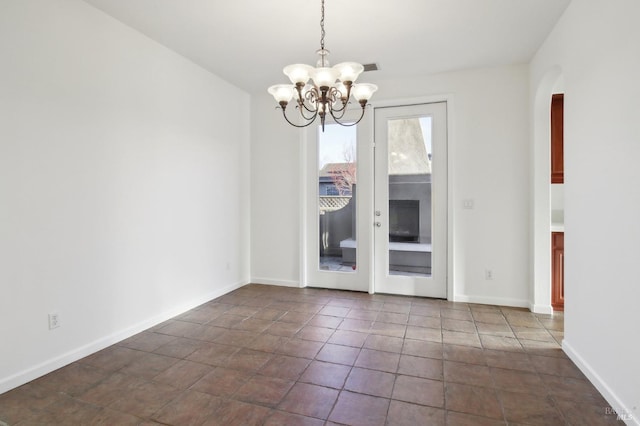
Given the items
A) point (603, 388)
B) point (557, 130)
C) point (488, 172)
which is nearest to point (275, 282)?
point (488, 172)

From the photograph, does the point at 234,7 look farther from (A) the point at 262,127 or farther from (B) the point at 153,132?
(A) the point at 262,127

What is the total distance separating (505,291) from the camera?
3.78 metres

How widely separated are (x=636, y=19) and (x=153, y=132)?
3.49 meters

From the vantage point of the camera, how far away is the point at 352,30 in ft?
9.66

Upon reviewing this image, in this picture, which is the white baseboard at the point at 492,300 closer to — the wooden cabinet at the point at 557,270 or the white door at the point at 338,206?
the wooden cabinet at the point at 557,270

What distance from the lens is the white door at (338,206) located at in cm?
429

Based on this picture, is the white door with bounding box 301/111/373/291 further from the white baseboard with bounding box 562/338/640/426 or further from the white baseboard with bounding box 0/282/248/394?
the white baseboard with bounding box 562/338/640/426

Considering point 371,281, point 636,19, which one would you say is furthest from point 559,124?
point 371,281

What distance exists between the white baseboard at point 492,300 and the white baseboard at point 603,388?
3.67ft

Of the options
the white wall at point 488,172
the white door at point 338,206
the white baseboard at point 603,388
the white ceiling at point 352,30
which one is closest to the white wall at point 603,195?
the white baseboard at point 603,388

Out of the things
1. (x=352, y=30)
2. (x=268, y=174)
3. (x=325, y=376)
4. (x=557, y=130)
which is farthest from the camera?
(x=268, y=174)

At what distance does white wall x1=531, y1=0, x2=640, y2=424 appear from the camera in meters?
1.74

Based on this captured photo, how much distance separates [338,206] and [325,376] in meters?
2.49

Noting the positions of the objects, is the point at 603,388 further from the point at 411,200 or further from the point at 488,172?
the point at 411,200
